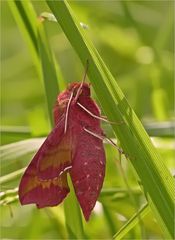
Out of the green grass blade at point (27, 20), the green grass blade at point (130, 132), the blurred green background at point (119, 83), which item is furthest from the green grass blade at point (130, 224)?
the green grass blade at point (27, 20)

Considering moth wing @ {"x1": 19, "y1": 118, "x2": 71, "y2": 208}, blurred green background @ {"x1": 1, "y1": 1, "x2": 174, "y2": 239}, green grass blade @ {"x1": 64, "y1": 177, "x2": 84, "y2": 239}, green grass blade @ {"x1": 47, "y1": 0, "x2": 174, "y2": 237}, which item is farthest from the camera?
blurred green background @ {"x1": 1, "y1": 1, "x2": 174, "y2": 239}

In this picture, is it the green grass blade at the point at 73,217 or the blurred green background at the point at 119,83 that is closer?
the green grass blade at the point at 73,217

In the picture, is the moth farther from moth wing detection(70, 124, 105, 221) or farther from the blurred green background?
the blurred green background

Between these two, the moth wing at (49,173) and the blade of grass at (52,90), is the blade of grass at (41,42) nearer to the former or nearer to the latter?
the blade of grass at (52,90)

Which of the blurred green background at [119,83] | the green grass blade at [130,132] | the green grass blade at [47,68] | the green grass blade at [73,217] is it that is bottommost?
the blurred green background at [119,83]

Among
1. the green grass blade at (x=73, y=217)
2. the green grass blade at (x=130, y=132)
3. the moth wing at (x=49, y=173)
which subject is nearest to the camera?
the green grass blade at (x=130, y=132)

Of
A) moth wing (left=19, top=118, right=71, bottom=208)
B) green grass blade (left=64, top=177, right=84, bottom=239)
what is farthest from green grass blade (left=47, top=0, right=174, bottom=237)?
green grass blade (left=64, top=177, right=84, bottom=239)

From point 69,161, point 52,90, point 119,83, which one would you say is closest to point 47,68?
point 52,90
